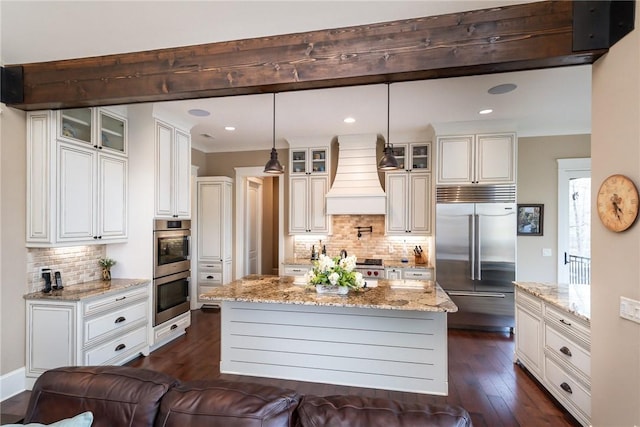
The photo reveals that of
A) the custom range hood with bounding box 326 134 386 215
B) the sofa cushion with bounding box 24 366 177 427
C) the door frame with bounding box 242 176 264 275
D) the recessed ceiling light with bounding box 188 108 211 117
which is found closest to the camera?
the sofa cushion with bounding box 24 366 177 427

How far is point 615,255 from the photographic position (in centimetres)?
179

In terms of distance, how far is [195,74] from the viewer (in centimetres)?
234

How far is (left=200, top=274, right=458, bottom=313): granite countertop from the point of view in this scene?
7.63 ft

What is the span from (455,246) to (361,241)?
149cm

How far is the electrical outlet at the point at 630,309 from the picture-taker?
1.63m

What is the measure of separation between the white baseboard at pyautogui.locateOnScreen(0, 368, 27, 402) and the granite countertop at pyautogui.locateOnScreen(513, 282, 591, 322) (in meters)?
4.77

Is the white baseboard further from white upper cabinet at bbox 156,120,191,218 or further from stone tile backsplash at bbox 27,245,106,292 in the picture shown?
white upper cabinet at bbox 156,120,191,218

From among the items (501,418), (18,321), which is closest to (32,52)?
(18,321)

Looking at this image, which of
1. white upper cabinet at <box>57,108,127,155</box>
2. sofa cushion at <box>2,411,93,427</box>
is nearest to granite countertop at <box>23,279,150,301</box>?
white upper cabinet at <box>57,108,127,155</box>

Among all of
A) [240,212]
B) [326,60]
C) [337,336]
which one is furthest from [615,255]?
[240,212]

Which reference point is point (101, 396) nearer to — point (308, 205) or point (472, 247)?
point (308, 205)

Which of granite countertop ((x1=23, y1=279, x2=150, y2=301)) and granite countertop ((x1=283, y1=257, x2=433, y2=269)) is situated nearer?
granite countertop ((x1=23, y1=279, x2=150, y2=301))

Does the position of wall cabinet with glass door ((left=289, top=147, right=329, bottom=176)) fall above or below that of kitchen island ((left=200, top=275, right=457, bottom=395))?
above

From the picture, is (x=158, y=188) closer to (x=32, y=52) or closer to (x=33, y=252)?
(x=33, y=252)
